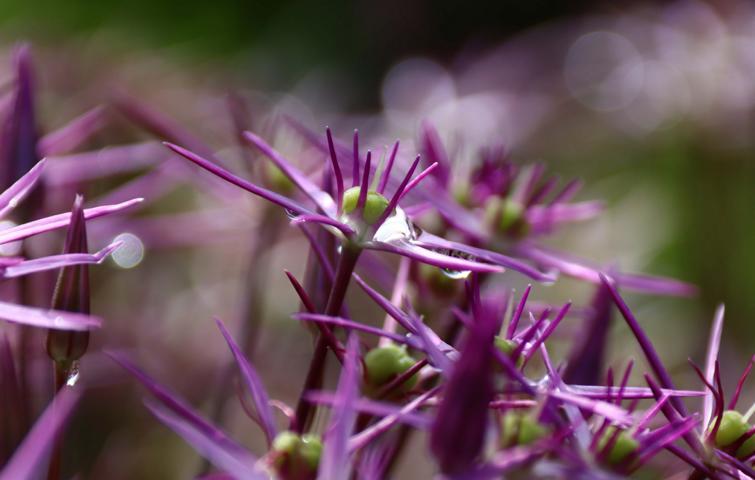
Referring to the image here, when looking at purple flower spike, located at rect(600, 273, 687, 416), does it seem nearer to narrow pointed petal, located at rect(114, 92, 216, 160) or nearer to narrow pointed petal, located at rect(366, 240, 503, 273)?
narrow pointed petal, located at rect(366, 240, 503, 273)

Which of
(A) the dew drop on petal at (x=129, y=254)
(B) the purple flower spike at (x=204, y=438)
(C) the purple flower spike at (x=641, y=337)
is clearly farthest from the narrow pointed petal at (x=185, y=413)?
(A) the dew drop on petal at (x=129, y=254)

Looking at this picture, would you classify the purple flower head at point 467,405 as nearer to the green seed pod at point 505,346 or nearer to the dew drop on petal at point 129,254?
the green seed pod at point 505,346

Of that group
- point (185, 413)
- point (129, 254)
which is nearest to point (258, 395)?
point (185, 413)

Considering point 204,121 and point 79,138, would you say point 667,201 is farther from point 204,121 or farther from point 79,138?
point 79,138

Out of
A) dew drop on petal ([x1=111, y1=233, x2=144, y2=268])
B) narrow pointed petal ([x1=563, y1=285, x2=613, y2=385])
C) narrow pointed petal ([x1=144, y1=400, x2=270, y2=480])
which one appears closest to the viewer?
narrow pointed petal ([x1=144, y1=400, x2=270, y2=480])

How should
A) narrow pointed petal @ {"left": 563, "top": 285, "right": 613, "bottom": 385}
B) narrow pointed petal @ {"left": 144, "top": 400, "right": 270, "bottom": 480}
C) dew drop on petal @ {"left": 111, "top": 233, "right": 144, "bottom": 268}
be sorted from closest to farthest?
1. narrow pointed petal @ {"left": 144, "top": 400, "right": 270, "bottom": 480}
2. narrow pointed petal @ {"left": 563, "top": 285, "right": 613, "bottom": 385}
3. dew drop on petal @ {"left": 111, "top": 233, "right": 144, "bottom": 268}

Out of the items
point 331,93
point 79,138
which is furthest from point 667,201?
point 79,138

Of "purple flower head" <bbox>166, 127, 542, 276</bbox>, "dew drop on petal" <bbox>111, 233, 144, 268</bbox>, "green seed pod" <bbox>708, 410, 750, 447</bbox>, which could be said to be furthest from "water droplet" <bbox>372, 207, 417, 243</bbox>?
"dew drop on petal" <bbox>111, 233, 144, 268</bbox>
